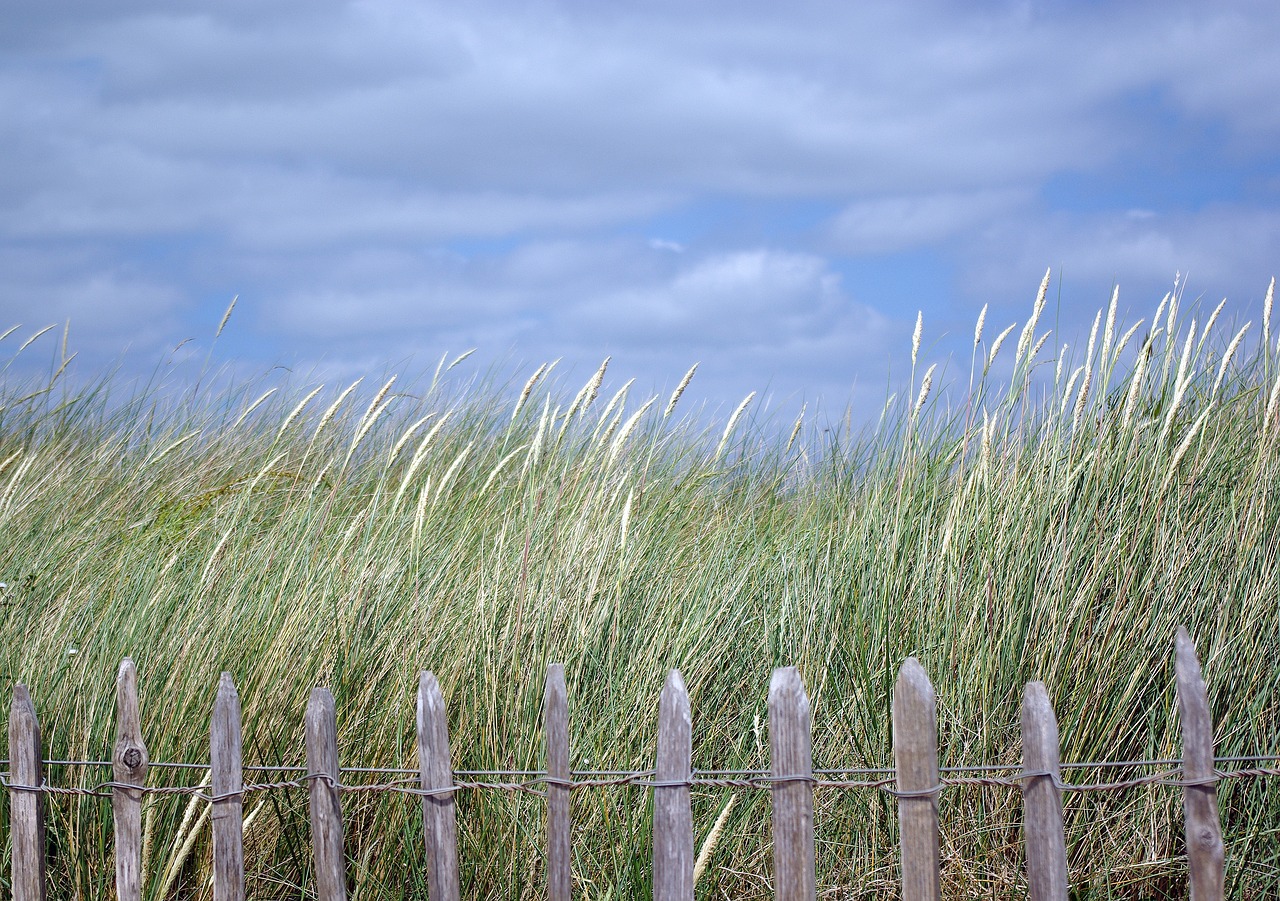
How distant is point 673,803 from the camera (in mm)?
2506

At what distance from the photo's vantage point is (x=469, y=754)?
3520 millimetres

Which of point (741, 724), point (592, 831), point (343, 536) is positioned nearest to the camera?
point (592, 831)

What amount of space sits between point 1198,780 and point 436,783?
1.89 meters

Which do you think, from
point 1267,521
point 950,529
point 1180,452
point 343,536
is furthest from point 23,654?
point 1267,521

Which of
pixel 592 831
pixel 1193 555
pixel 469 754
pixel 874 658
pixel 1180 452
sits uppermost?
pixel 1180 452

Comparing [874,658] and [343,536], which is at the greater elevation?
[343,536]

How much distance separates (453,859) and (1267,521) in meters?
3.08

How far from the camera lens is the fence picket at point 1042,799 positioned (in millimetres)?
2471

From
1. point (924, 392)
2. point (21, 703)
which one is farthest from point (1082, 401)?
point (21, 703)

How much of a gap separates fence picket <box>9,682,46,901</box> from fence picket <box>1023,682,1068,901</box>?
2.80 m

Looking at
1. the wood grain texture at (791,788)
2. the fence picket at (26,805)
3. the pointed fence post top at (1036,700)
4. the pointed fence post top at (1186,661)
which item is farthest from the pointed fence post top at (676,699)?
the fence picket at (26,805)

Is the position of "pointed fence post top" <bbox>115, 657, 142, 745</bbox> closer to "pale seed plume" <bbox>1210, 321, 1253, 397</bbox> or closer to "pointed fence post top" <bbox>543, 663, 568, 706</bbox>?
"pointed fence post top" <bbox>543, 663, 568, 706</bbox>

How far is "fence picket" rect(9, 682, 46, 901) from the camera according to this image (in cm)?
309

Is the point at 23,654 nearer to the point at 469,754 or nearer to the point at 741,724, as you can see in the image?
the point at 469,754
